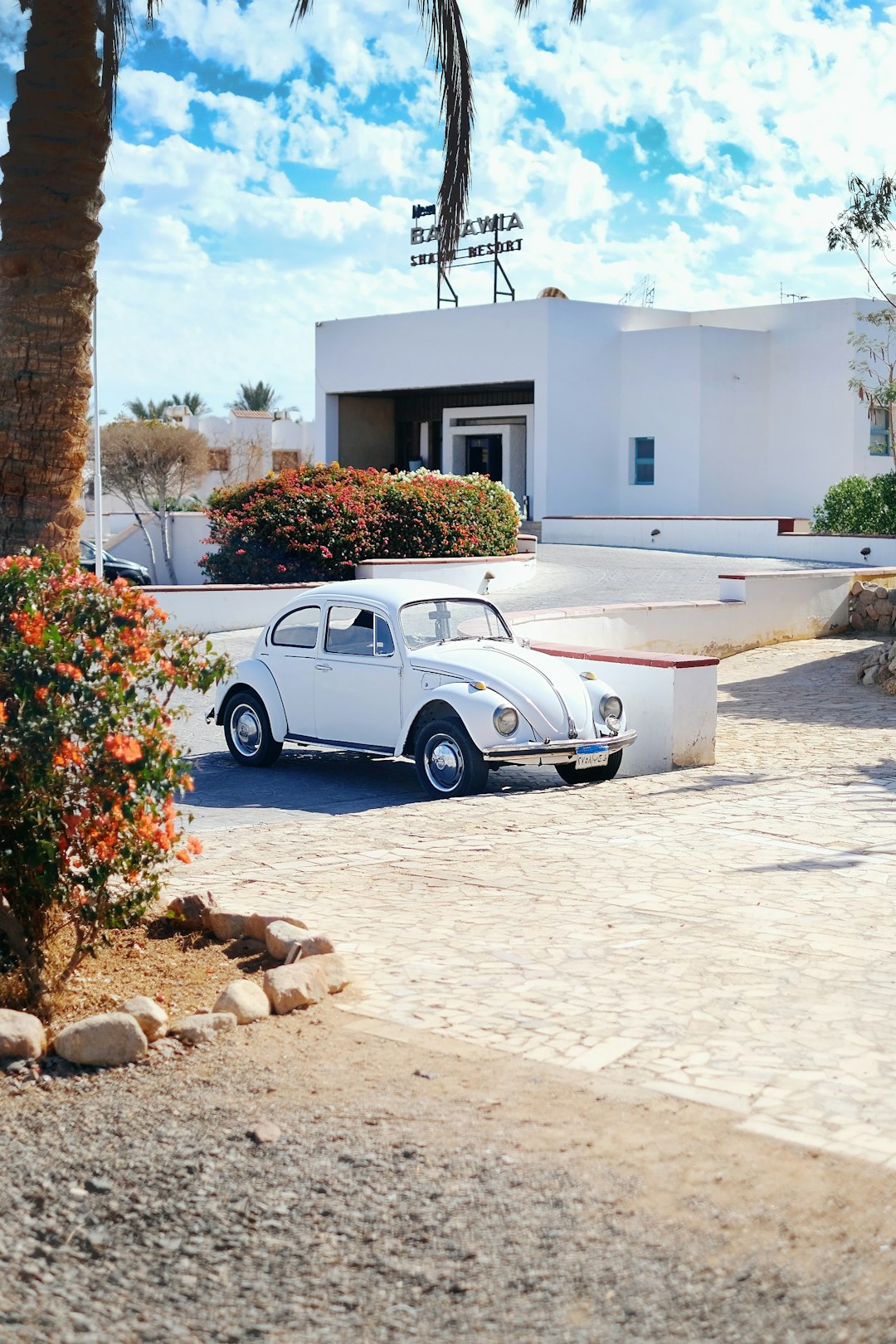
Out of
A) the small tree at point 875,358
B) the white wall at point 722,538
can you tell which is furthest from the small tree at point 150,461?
the small tree at point 875,358

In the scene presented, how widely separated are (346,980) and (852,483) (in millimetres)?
27517

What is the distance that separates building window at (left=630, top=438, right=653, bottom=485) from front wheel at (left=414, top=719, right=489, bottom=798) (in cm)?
2867

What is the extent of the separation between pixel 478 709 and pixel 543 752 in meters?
0.55

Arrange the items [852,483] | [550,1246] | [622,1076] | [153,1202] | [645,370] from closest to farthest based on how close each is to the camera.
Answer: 1. [550,1246]
2. [153,1202]
3. [622,1076]
4. [852,483]
5. [645,370]

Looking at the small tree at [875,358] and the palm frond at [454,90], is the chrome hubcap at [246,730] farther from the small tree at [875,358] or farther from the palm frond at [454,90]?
the small tree at [875,358]

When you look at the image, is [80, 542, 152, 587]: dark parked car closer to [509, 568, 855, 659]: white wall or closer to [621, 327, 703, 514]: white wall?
[509, 568, 855, 659]: white wall

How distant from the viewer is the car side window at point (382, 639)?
36.4 feet

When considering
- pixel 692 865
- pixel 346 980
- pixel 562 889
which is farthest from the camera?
pixel 692 865

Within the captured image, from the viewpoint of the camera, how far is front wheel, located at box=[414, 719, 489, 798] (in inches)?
404

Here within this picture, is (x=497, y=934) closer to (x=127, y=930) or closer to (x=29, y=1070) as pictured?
(x=127, y=930)

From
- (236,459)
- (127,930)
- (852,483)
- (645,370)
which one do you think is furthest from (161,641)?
(236,459)

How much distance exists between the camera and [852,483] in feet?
102

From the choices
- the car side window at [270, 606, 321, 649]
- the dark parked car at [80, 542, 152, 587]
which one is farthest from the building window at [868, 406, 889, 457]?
the car side window at [270, 606, 321, 649]

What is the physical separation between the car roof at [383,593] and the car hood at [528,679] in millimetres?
460
